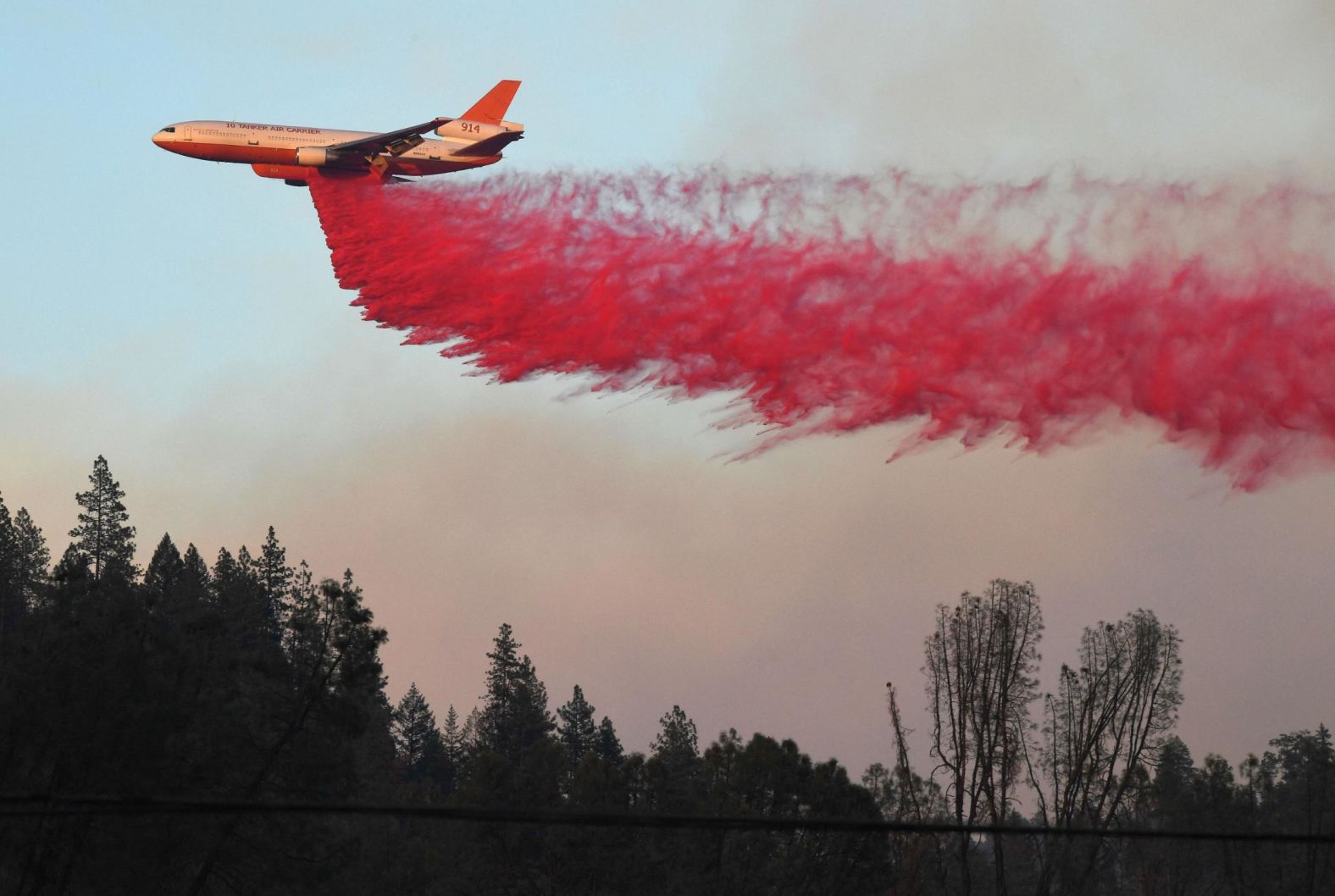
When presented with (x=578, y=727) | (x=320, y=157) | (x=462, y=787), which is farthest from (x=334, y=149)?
(x=578, y=727)

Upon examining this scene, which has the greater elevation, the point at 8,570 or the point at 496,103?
the point at 496,103

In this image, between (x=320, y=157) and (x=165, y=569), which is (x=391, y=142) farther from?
(x=165, y=569)

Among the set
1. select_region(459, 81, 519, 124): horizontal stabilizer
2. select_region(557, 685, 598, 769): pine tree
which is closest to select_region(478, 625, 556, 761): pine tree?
select_region(557, 685, 598, 769): pine tree

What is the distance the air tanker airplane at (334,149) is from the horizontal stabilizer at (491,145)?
0.10ft

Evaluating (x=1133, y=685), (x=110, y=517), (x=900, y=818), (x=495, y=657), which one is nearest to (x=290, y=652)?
(x=900, y=818)

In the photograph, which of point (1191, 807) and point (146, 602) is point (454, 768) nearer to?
point (1191, 807)

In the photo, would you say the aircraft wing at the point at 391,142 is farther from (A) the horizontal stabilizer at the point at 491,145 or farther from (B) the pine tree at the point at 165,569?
(B) the pine tree at the point at 165,569

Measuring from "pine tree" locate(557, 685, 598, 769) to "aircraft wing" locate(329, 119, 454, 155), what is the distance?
5324cm

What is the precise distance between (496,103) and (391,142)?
21.6 ft

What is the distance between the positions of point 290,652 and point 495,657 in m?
57.2

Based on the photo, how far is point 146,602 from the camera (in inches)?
1698

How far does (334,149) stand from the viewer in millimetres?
56812

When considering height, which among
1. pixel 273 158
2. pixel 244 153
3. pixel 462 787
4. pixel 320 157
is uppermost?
pixel 244 153

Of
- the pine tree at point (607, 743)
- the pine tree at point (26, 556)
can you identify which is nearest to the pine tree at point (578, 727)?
the pine tree at point (607, 743)
